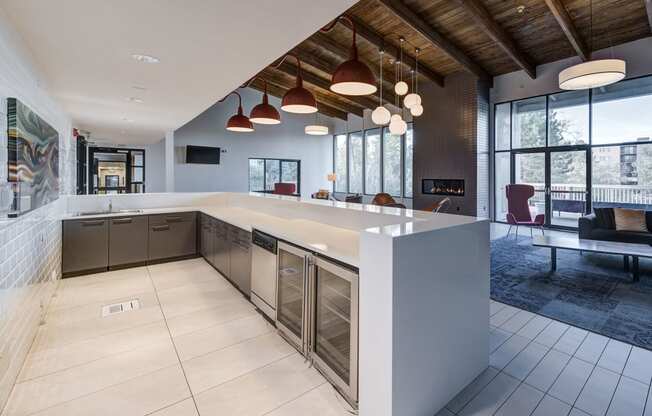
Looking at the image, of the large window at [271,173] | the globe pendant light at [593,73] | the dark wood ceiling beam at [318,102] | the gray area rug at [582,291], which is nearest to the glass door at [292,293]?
the gray area rug at [582,291]

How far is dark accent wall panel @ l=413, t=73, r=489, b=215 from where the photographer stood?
25.0 feet

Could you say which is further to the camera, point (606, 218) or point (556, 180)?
point (556, 180)

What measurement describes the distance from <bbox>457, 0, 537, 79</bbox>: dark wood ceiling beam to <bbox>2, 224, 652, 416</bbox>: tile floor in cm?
468

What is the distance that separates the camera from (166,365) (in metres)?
2.17

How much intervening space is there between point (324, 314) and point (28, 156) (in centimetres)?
234

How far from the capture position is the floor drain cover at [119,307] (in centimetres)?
302

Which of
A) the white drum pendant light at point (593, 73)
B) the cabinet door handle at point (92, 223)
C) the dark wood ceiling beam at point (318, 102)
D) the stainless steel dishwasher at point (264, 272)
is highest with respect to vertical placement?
the dark wood ceiling beam at point (318, 102)

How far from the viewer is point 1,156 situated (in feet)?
5.75

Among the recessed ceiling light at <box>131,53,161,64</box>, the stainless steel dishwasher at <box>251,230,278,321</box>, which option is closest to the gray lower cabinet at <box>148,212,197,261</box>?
the stainless steel dishwasher at <box>251,230,278,321</box>

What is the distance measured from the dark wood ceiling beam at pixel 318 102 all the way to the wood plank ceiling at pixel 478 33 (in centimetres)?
191

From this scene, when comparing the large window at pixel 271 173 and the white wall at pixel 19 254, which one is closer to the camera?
the white wall at pixel 19 254

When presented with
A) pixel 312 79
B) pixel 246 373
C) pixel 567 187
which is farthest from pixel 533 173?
pixel 246 373

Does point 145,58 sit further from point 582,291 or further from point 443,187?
point 443,187

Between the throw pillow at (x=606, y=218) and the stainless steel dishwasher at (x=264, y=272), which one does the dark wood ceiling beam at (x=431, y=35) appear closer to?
the throw pillow at (x=606, y=218)
